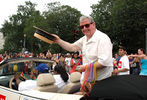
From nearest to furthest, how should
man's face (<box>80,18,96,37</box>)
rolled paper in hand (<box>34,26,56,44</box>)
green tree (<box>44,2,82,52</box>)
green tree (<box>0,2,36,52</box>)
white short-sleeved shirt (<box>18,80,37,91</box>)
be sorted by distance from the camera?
man's face (<box>80,18,96,37</box>)
rolled paper in hand (<box>34,26,56,44</box>)
white short-sleeved shirt (<box>18,80,37,91</box>)
green tree (<box>44,2,82,52</box>)
green tree (<box>0,2,36,52</box>)

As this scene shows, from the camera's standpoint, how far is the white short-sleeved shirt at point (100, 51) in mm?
1954

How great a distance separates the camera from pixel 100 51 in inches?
78.2

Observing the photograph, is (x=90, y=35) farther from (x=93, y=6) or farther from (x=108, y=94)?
(x=93, y=6)

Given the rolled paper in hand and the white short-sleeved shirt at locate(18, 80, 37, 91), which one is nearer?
the rolled paper in hand

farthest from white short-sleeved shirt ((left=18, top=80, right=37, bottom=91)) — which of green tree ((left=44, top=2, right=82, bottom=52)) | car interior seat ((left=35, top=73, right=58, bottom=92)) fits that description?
green tree ((left=44, top=2, right=82, bottom=52))

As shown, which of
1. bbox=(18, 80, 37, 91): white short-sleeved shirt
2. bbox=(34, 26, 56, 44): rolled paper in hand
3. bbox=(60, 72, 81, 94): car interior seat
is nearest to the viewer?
bbox=(34, 26, 56, 44): rolled paper in hand

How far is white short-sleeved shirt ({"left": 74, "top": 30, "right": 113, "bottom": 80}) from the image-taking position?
195 centimetres

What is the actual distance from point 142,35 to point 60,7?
87.6 ft

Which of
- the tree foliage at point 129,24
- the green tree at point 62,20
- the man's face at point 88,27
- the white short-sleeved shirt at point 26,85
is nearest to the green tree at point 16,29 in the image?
the green tree at point 62,20

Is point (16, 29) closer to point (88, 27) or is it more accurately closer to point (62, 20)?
point (62, 20)

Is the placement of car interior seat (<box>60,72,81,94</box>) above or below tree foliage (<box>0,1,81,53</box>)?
below

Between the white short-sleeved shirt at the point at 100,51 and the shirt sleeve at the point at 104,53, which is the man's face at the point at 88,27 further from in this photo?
the shirt sleeve at the point at 104,53

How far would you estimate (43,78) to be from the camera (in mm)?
2715

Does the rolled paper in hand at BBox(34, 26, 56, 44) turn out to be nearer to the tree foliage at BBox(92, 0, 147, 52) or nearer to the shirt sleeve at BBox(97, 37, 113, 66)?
the shirt sleeve at BBox(97, 37, 113, 66)
